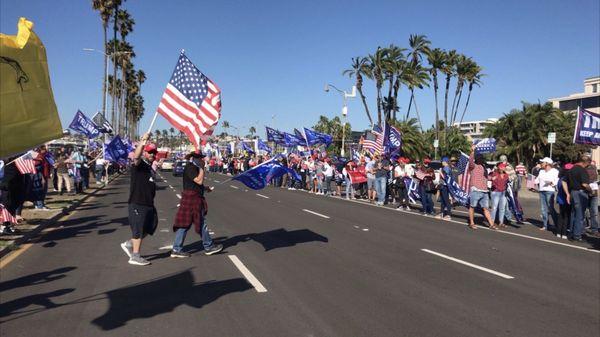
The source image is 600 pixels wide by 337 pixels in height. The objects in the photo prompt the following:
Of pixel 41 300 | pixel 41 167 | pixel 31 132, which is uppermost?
pixel 31 132

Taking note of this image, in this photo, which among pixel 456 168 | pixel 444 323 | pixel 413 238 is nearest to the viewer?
pixel 444 323

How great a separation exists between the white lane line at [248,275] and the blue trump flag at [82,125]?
16.5 metres

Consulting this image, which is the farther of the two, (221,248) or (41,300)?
(221,248)

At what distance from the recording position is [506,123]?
47.5 meters

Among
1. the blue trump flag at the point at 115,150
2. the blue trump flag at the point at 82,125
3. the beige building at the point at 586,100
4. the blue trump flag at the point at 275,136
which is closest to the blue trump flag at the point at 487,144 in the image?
the blue trump flag at the point at 275,136

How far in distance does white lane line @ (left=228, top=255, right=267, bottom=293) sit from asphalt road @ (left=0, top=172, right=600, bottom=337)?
2 centimetres

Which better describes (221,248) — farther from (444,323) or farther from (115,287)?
(444,323)

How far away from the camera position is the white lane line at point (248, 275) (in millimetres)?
6305

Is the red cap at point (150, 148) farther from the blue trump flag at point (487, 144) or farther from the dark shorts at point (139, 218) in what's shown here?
the blue trump flag at point (487, 144)

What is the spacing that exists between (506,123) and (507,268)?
143ft

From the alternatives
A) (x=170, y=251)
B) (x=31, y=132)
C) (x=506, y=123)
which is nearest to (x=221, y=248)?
(x=170, y=251)

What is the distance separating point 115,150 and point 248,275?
15.7 meters

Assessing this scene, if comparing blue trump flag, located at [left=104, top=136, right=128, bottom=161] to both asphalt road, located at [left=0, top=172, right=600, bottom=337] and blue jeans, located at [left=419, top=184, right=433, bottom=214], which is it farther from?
blue jeans, located at [left=419, top=184, right=433, bottom=214]

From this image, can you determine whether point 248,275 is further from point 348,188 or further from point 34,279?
point 348,188
